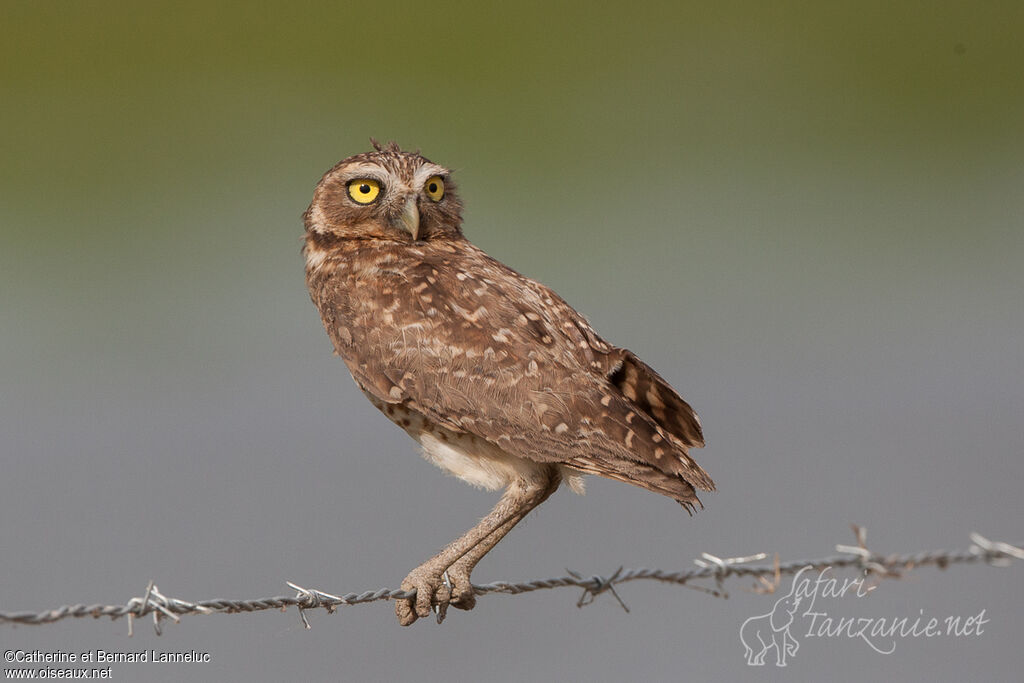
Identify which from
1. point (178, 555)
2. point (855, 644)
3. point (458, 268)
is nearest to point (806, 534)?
point (855, 644)

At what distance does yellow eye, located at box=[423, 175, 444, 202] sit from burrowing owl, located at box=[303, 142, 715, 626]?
1.18 feet

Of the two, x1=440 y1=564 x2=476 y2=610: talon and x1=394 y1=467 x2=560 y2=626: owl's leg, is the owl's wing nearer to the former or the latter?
x1=394 y1=467 x2=560 y2=626: owl's leg

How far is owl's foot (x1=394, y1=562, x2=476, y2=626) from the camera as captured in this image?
5.66m

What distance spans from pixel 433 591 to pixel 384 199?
169 cm

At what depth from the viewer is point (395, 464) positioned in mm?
19609

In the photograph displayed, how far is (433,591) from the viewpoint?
18.7 feet

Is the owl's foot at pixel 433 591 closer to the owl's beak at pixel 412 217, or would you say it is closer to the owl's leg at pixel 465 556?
the owl's leg at pixel 465 556

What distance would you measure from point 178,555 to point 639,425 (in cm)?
1149

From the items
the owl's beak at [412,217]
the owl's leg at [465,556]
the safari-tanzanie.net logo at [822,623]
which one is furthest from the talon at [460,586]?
the owl's beak at [412,217]

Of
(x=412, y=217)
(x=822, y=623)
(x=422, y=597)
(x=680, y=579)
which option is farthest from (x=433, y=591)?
(x=822, y=623)

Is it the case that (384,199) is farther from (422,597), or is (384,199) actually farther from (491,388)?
(422,597)

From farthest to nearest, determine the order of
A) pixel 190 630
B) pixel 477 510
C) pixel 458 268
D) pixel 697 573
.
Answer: pixel 477 510
pixel 190 630
pixel 458 268
pixel 697 573

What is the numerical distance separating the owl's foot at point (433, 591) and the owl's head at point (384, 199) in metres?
1.44

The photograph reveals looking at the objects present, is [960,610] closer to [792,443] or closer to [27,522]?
[792,443]
